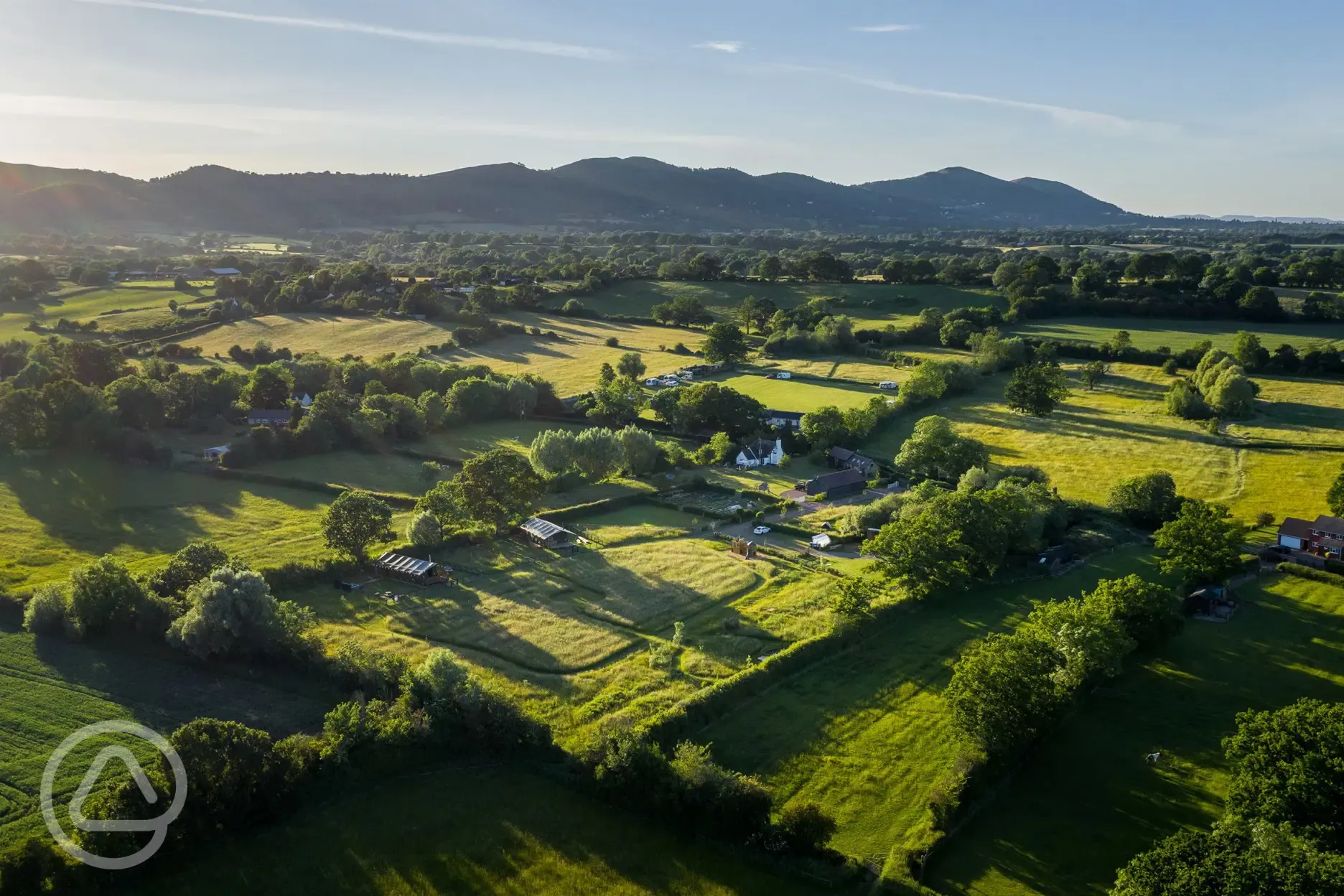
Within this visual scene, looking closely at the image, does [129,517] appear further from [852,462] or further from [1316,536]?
[1316,536]

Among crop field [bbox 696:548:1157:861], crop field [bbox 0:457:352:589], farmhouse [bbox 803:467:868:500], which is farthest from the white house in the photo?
crop field [bbox 0:457:352:589]

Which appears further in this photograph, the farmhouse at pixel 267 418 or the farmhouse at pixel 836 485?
the farmhouse at pixel 267 418

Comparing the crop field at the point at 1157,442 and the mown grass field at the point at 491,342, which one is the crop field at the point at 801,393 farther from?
the mown grass field at the point at 491,342

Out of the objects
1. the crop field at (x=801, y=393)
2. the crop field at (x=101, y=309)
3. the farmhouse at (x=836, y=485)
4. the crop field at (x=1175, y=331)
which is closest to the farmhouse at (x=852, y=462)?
the farmhouse at (x=836, y=485)

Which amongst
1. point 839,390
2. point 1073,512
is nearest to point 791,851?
point 1073,512

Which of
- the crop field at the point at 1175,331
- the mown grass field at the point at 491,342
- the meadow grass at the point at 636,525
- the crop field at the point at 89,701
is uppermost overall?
the crop field at the point at 1175,331

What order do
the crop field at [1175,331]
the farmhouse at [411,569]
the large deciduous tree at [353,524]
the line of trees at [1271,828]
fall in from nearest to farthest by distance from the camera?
the line of trees at [1271,828] → the farmhouse at [411,569] → the large deciduous tree at [353,524] → the crop field at [1175,331]

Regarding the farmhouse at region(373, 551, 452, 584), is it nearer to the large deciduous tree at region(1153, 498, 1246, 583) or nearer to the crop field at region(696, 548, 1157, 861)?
the crop field at region(696, 548, 1157, 861)
